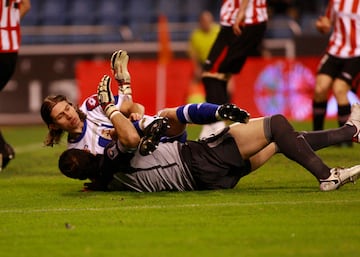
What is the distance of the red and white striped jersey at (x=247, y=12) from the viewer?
12141 millimetres

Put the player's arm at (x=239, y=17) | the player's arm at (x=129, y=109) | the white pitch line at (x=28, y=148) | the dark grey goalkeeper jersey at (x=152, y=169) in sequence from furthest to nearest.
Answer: the white pitch line at (x=28, y=148), the player's arm at (x=239, y=17), the player's arm at (x=129, y=109), the dark grey goalkeeper jersey at (x=152, y=169)

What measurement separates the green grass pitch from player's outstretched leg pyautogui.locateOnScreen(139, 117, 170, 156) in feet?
1.36

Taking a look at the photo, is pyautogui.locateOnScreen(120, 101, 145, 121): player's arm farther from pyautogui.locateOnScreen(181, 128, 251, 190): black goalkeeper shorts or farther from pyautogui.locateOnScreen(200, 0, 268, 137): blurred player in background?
pyautogui.locateOnScreen(200, 0, 268, 137): blurred player in background

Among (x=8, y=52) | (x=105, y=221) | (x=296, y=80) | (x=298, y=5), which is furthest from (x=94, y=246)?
(x=298, y=5)

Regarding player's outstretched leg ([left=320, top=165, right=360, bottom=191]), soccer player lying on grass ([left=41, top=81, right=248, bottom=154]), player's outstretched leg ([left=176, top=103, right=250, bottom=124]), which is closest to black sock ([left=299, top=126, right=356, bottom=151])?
player's outstretched leg ([left=320, top=165, right=360, bottom=191])

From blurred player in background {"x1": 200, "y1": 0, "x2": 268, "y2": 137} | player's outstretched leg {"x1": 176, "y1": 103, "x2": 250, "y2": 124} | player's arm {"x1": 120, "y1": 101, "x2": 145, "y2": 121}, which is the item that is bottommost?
blurred player in background {"x1": 200, "y1": 0, "x2": 268, "y2": 137}

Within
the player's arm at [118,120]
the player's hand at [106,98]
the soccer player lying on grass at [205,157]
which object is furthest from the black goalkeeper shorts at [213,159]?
the player's hand at [106,98]

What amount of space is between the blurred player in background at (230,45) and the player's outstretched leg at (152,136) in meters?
3.95

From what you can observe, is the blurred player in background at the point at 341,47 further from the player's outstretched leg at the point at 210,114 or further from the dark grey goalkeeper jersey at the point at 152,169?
the dark grey goalkeeper jersey at the point at 152,169

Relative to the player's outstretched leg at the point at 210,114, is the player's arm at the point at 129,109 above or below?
below

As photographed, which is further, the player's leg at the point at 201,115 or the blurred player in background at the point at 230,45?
the blurred player in background at the point at 230,45

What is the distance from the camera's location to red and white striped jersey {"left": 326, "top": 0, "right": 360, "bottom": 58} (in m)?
12.2

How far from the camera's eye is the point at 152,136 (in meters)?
8.12

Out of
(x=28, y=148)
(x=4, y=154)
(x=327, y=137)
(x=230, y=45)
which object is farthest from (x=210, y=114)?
(x=28, y=148)
